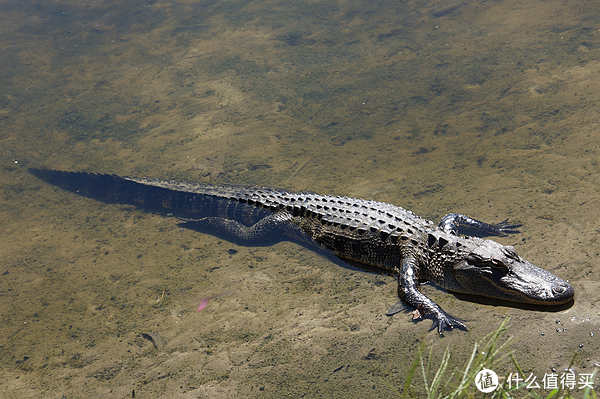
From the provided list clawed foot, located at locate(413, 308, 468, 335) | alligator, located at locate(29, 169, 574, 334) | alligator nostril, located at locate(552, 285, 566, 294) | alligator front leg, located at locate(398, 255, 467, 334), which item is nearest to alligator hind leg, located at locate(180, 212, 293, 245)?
alligator, located at locate(29, 169, 574, 334)

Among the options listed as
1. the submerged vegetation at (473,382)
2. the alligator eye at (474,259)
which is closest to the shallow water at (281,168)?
the submerged vegetation at (473,382)

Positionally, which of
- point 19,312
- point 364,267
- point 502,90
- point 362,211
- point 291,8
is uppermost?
point 291,8

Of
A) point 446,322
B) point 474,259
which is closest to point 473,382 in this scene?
point 446,322

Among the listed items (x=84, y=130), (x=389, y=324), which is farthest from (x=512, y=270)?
(x=84, y=130)

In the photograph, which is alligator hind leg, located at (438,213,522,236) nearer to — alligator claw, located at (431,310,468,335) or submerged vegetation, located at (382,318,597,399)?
alligator claw, located at (431,310,468,335)

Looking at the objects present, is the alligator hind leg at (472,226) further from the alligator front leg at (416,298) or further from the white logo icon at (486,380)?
the white logo icon at (486,380)

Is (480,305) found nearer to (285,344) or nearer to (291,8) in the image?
(285,344)

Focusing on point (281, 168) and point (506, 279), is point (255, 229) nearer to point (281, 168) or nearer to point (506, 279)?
point (281, 168)
